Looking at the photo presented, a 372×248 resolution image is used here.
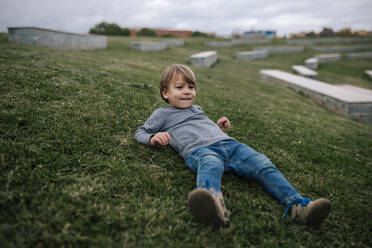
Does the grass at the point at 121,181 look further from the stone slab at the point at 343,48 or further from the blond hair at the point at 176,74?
the stone slab at the point at 343,48

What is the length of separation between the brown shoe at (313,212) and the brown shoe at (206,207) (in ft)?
2.37

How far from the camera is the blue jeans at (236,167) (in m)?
1.99

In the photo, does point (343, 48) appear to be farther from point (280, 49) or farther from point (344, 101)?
point (344, 101)

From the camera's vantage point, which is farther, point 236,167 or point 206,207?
point 236,167

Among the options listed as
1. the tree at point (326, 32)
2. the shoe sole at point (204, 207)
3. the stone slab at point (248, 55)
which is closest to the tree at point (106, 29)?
the stone slab at point (248, 55)

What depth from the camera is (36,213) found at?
1.57 m

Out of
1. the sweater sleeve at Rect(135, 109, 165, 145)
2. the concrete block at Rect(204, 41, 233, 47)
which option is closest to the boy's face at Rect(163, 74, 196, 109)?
the sweater sleeve at Rect(135, 109, 165, 145)

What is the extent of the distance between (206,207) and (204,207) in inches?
0.6

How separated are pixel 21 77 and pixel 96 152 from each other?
271 centimetres

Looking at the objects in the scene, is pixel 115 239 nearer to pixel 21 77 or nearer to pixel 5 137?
pixel 5 137

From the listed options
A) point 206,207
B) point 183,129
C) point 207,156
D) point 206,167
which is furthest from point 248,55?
point 206,207

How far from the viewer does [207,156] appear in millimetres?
2186

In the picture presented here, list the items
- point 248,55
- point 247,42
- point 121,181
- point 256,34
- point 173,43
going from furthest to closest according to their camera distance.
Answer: point 256,34 → point 247,42 → point 173,43 → point 248,55 → point 121,181

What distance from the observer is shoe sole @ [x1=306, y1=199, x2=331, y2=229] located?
5.99ft
